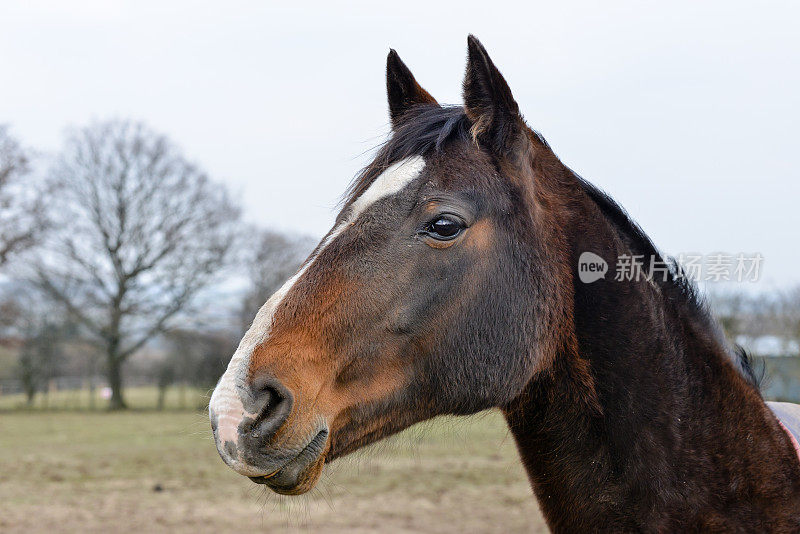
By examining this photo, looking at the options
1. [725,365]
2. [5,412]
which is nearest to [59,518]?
[725,365]

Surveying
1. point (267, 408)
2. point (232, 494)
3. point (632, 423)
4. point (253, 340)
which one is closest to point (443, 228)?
point (253, 340)

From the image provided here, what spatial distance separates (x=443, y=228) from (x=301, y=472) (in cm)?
99

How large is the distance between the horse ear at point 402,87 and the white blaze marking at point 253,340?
2.23 ft

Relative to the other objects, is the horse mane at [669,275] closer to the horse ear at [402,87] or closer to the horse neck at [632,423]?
the horse neck at [632,423]

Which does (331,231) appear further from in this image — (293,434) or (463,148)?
(293,434)

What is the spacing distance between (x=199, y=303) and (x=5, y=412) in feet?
34.8

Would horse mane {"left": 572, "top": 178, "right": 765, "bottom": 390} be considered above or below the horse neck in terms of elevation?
above

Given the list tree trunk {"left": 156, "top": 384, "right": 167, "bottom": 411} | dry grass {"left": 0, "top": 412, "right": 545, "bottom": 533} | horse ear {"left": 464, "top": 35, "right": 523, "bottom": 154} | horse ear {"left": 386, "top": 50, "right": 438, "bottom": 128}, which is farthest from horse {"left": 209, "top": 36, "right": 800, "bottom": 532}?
tree trunk {"left": 156, "top": 384, "right": 167, "bottom": 411}

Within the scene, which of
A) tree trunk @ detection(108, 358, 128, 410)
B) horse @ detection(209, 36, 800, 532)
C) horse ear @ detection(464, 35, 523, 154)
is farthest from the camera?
tree trunk @ detection(108, 358, 128, 410)

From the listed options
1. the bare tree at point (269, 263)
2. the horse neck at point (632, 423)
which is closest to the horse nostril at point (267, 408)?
the horse neck at point (632, 423)

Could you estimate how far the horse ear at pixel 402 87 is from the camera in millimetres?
3123

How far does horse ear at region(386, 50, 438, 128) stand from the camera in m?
3.12

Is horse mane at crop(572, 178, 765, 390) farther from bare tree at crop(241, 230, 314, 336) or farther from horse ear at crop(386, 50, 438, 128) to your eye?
bare tree at crop(241, 230, 314, 336)

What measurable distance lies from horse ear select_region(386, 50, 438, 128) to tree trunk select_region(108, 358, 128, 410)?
110ft
